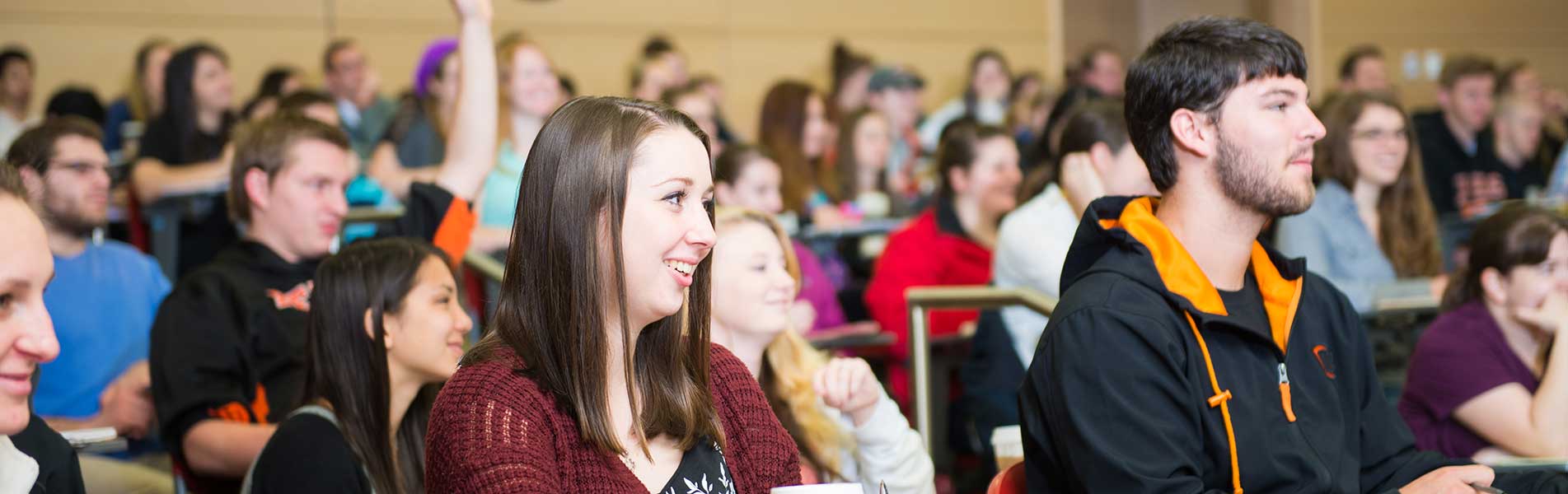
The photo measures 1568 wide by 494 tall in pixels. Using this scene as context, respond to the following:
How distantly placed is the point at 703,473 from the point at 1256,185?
907 millimetres

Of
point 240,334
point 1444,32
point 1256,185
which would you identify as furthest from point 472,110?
point 1444,32

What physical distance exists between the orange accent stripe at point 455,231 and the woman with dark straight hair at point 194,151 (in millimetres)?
2245

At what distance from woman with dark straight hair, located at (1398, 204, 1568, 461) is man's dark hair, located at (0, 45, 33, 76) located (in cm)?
585

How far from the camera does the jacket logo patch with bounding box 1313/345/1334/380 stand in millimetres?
1994

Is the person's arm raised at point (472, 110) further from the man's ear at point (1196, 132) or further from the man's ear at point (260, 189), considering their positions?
the man's ear at point (1196, 132)

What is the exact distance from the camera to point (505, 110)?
443 centimetres

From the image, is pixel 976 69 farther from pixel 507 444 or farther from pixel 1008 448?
pixel 507 444

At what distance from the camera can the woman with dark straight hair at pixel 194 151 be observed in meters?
4.78

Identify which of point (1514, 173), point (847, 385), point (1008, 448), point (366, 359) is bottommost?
point (1514, 173)

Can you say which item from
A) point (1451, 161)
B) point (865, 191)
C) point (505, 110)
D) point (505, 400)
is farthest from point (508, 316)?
point (1451, 161)

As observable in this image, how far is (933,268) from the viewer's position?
432cm

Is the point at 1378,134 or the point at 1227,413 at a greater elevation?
the point at 1378,134

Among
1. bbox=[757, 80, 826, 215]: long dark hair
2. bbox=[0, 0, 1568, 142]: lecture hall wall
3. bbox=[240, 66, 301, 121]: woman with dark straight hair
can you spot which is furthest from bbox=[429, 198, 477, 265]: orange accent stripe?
bbox=[0, 0, 1568, 142]: lecture hall wall

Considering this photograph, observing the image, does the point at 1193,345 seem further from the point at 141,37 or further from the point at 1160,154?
the point at 141,37
